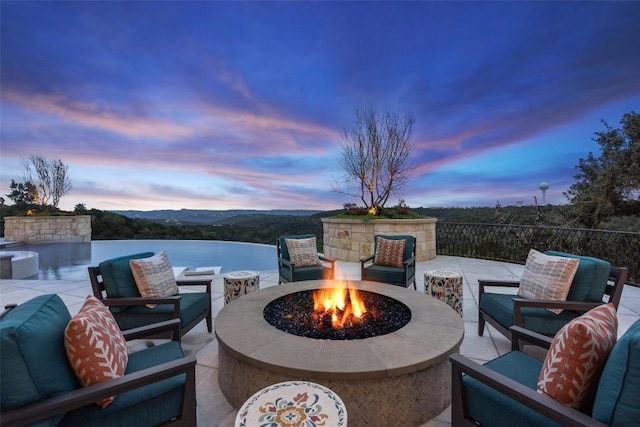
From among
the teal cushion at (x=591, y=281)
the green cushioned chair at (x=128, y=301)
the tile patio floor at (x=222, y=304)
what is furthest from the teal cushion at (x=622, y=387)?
the green cushioned chair at (x=128, y=301)

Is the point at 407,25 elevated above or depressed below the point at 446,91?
above

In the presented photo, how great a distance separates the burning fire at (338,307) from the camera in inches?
92.7

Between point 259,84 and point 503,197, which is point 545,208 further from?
point 259,84

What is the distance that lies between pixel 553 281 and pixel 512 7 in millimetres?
4975

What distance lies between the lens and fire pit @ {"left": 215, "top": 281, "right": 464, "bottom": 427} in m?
1.59

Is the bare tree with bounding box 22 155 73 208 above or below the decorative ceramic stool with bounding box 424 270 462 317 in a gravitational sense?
above

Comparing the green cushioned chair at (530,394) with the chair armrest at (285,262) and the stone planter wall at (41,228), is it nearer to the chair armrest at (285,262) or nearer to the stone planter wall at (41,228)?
the chair armrest at (285,262)

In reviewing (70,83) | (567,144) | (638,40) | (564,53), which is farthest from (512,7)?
(70,83)

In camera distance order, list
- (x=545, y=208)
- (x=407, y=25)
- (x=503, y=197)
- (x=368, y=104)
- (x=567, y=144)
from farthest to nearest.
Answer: (x=545, y=208)
(x=503, y=197)
(x=368, y=104)
(x=567, y=144)
(x=407, y=25)

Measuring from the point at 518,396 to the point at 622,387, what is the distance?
0.34 meters

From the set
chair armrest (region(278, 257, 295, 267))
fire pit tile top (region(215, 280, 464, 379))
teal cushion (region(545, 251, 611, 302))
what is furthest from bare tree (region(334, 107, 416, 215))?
fire pit tile top (region(215, 280, 464, 379))

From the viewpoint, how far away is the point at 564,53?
219 inches

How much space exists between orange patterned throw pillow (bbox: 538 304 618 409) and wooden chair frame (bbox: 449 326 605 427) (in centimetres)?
5

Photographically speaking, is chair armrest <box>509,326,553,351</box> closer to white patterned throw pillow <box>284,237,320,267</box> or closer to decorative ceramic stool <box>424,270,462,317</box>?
decorative ceramic stool <box>424,270,462,317</box>
